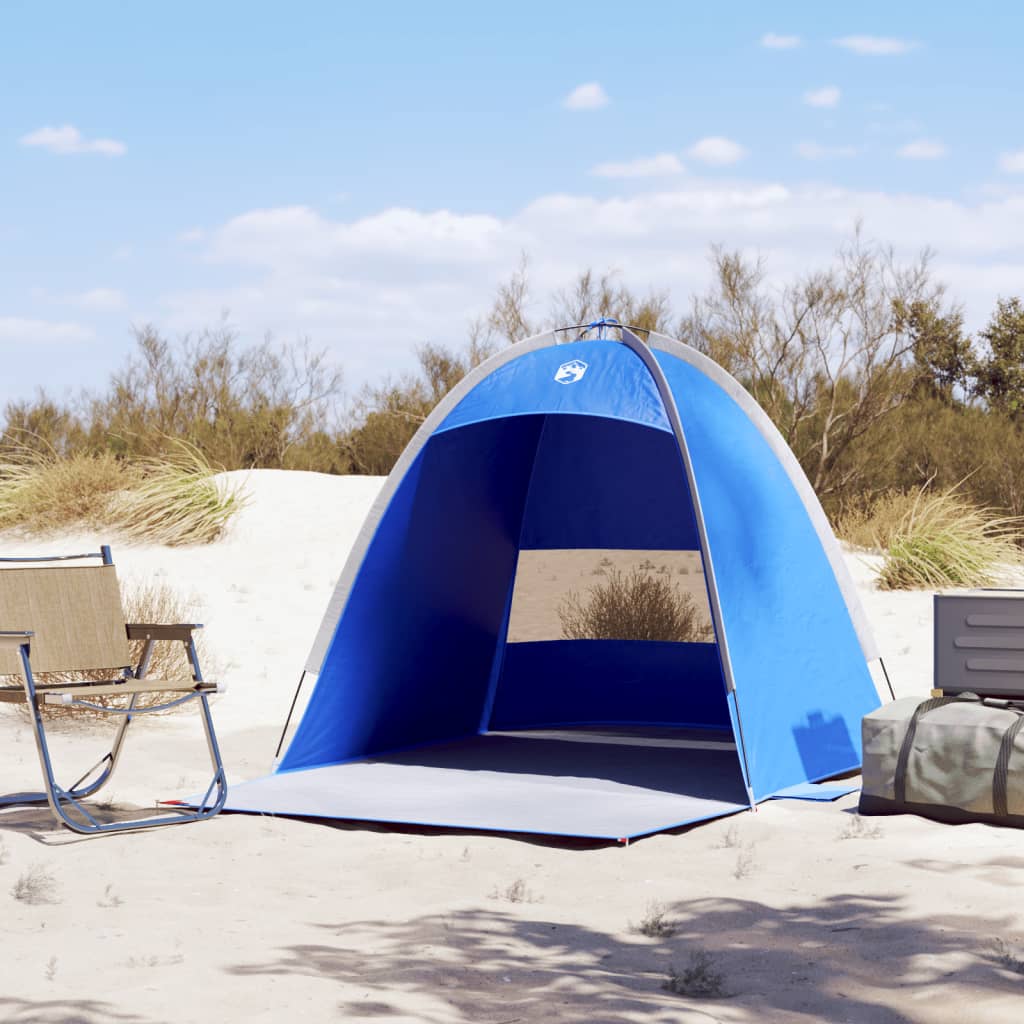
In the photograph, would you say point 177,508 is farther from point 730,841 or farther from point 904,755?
point 904,755

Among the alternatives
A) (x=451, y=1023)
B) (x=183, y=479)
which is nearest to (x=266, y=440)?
(x=183, y=479)

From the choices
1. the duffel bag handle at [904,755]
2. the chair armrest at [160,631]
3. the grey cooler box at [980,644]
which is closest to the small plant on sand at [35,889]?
the chair armrest at [160,631]

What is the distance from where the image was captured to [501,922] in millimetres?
3301

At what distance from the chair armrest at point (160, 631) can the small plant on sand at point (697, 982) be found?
2033 mm

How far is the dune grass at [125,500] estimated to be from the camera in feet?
38.9

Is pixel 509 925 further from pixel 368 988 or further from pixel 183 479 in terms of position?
pixel 183 479

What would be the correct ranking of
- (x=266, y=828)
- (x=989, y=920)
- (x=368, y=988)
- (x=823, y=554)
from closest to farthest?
(x=368, y=988) → (x=989, y=920) → (x=266, y=828) → (x=823, y=554)

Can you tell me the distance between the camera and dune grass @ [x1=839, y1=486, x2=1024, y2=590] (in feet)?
35.2

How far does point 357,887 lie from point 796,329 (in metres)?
12.5

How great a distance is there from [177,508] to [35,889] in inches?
343

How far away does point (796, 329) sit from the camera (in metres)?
15.2

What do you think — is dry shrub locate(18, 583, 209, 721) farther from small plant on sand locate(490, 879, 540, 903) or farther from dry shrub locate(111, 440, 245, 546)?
dry shrub locate(111, 440, 245, 546)

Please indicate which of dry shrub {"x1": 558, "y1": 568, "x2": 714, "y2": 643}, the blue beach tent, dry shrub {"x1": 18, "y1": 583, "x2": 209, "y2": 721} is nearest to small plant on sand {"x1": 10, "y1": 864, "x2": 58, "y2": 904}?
the blue beach tent

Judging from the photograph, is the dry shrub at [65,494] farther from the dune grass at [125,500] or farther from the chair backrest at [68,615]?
the chair backrest at [68,615]
